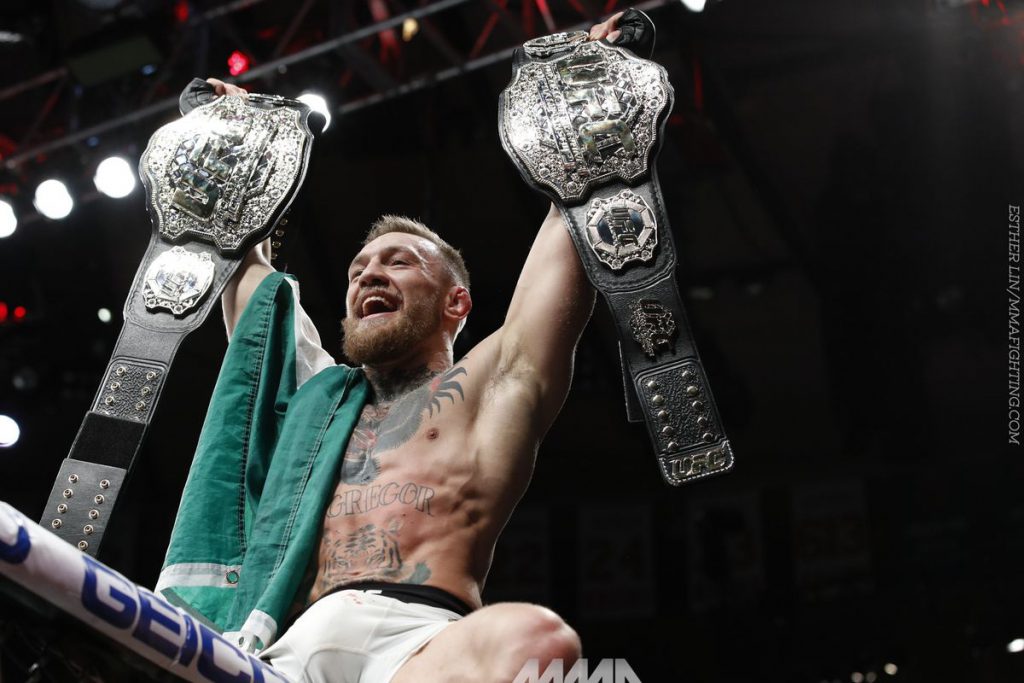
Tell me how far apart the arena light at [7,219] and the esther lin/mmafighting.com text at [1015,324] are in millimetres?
3643

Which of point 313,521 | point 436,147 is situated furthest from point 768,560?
point 313,521

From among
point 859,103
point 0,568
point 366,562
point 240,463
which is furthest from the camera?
point 859,103

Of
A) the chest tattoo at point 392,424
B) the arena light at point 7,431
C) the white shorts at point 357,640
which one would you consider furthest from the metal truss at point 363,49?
the white shorts at point 357,640

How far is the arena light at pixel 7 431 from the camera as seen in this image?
4.94m

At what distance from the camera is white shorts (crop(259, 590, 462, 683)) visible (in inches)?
69.2

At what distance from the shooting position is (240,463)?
7.23 feet

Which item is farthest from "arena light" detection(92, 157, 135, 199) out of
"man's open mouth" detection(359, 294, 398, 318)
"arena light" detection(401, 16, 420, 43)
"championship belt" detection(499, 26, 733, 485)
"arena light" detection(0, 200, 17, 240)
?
"championship belt" detection(499, 26, 733, 485)

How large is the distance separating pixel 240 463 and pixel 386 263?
48 cm

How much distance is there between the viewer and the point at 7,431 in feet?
16.3

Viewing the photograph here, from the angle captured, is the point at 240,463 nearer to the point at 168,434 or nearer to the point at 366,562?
the point at 366,562

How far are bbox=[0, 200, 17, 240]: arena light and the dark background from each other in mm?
124

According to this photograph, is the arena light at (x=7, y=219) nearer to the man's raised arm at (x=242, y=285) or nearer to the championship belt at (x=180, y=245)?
the championship belt at (x=180, y=245)

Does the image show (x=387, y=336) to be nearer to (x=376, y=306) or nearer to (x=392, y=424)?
(x=376, y=306)

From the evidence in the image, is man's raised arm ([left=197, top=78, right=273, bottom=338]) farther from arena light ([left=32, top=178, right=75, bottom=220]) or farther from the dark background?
arena light ([left=32, top=178, right=75, bottom=220])
